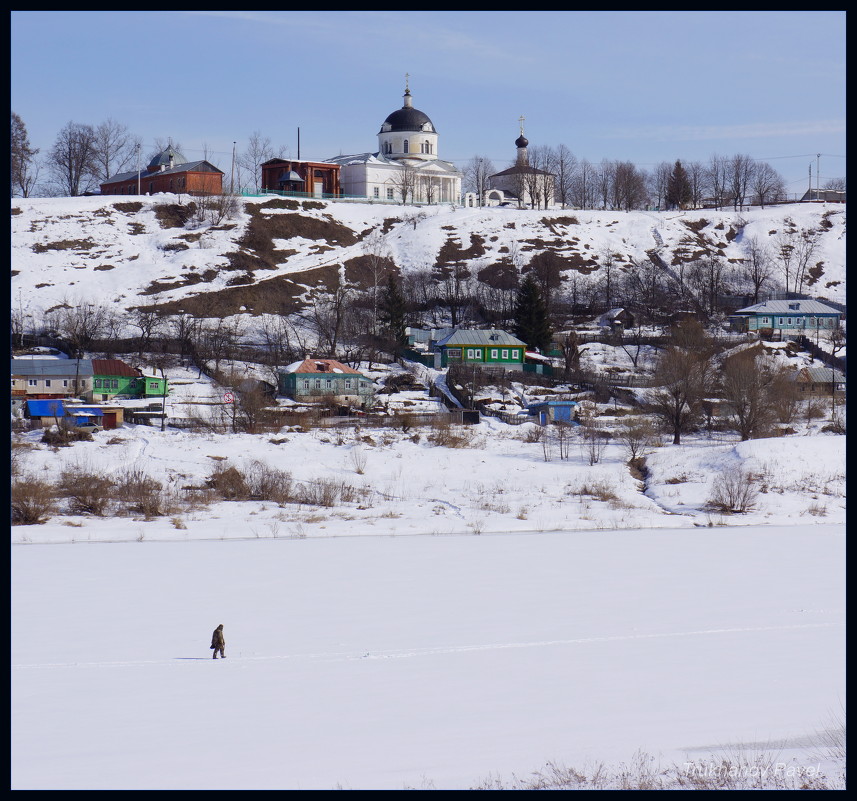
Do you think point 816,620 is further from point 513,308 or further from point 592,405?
point 513,308

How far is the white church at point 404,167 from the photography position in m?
81.1

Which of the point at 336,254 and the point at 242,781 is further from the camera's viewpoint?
the point at 336,254

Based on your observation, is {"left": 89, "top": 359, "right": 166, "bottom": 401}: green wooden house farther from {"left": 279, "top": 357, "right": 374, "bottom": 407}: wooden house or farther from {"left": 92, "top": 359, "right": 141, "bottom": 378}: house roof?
{"left": 279, "top": 357, "right": 374, "bottom": 407}: wooden house

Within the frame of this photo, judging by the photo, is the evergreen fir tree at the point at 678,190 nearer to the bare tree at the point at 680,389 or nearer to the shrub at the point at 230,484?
the bare tree at the point at 680,389

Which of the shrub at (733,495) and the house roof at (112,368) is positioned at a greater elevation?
the house roof at (112,368)

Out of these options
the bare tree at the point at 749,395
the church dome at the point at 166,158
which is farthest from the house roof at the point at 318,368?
the church dome at the point at 166,158

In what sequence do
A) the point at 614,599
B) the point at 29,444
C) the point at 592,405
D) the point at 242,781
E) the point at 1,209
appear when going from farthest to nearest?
the point at 592,405
the point at 29,444
the point at 614,599
the point at 242,781
the point at 1,209

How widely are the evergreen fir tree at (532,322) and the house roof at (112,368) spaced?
20365mm

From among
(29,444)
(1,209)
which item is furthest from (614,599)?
(29,444)

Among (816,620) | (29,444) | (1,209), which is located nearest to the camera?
(1,209)

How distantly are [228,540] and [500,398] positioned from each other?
1983 cm

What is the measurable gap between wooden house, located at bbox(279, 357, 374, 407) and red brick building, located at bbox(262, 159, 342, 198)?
38.0 metres

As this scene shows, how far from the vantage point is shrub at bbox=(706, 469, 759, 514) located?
89.5 feet

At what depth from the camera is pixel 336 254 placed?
6512 centimetres
